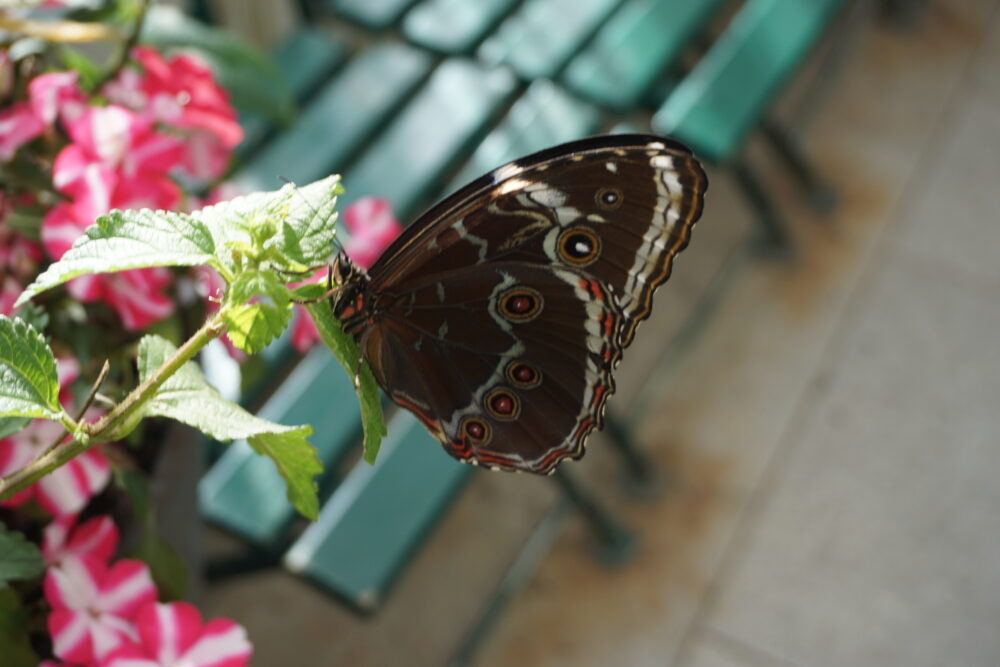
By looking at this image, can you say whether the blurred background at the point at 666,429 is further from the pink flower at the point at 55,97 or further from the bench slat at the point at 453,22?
the pink flower at the point at 55,97

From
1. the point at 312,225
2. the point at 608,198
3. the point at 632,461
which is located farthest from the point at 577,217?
the point at 632,461

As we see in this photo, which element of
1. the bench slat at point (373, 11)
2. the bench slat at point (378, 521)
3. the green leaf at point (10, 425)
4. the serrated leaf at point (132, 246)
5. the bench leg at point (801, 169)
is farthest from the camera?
the bench leg at point (801, 169)

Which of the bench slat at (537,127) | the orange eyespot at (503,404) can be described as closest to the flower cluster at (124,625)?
the orange eyespot at (503,404)

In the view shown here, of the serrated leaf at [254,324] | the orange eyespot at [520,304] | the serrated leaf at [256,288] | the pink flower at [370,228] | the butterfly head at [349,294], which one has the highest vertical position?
the serrated leaf at [256,288]

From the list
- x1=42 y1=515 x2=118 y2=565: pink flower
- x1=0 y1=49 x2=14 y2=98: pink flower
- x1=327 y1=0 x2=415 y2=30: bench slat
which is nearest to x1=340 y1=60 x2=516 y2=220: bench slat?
x1=327 y1=0 x2=415 y2=30: bench slat

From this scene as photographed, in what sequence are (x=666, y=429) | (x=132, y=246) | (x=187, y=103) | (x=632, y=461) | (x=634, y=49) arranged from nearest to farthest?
(x=132, y=246) < (x=187, y=103) < (x=634, y=49) < (x=632, y=461) < (x=666, y=429)

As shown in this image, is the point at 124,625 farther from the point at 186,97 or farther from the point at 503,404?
the point at 186,97

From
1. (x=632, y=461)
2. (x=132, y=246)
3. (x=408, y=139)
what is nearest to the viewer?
(x=132, y=246)

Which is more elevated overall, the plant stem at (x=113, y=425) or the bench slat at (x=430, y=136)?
the plant stem at (x=113, y=425)
